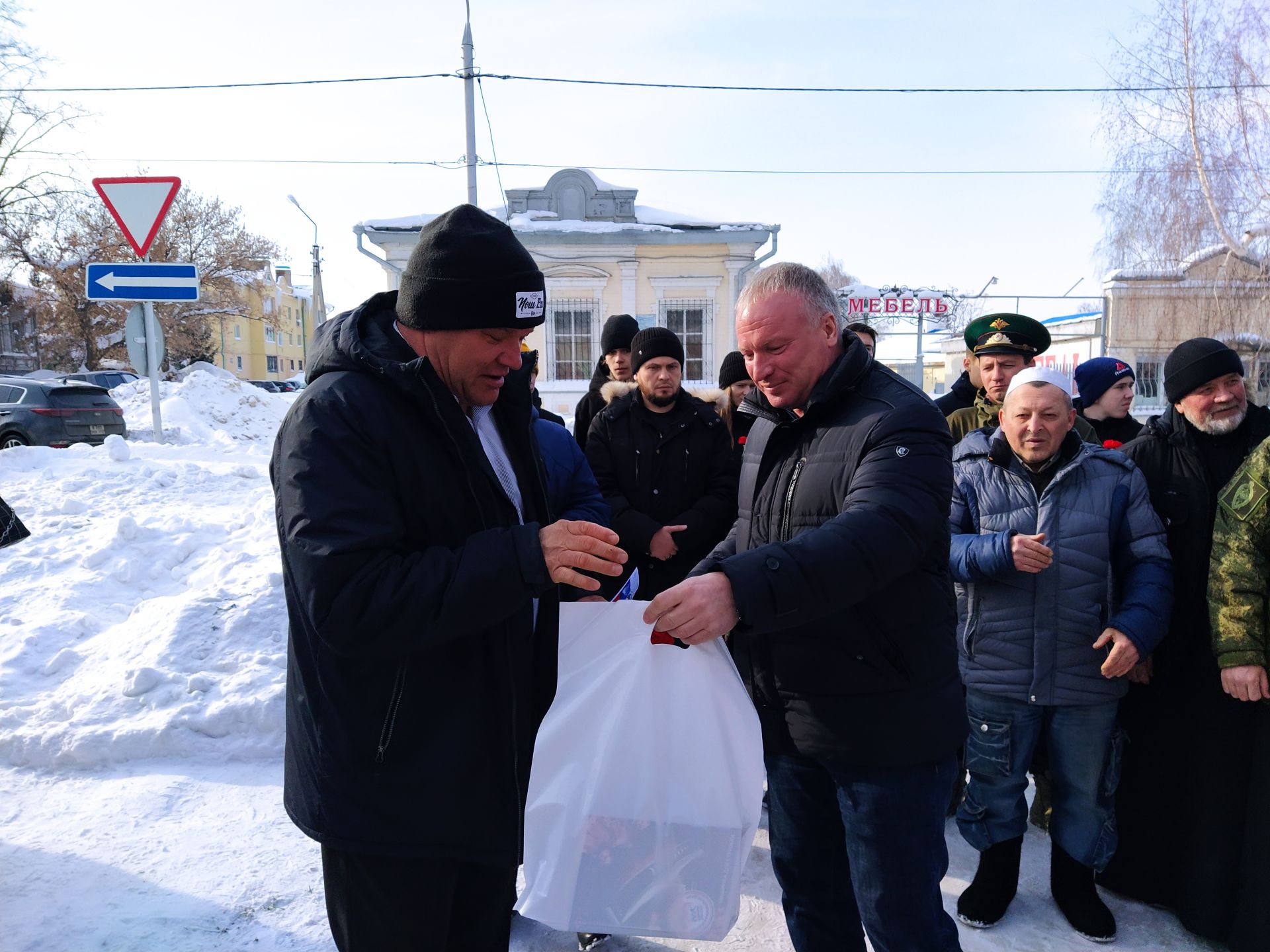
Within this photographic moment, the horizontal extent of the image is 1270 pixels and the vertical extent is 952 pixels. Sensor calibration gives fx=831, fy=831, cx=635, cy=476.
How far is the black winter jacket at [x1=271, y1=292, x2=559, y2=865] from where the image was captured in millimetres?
1469

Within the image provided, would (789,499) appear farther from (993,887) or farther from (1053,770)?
(993,887)

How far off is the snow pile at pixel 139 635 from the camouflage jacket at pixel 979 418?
3426mm

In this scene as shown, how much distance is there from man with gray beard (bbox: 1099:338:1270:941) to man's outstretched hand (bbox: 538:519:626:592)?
7.11ft

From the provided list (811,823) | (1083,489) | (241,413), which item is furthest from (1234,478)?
(241,413)

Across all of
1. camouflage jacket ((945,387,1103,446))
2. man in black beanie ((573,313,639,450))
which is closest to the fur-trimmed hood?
man in black beanie ((573,313,639,450))

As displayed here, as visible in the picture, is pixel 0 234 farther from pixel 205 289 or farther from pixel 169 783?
pixel 169 783

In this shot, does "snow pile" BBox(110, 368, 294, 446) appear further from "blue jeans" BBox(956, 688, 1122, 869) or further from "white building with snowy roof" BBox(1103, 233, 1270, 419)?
"white building with snowy roof" BBox(1103, 233, 1270, 419)

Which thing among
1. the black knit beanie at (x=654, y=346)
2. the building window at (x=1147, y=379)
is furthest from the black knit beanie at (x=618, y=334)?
the building window at (x=1147, y=379)

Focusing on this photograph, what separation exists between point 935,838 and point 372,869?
4.15 ft

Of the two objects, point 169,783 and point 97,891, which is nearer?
point 97,891

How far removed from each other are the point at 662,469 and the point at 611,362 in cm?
114

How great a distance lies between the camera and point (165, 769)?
3719 millimetres

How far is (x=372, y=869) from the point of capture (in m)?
1.66

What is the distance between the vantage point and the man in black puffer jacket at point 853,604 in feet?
5.67
